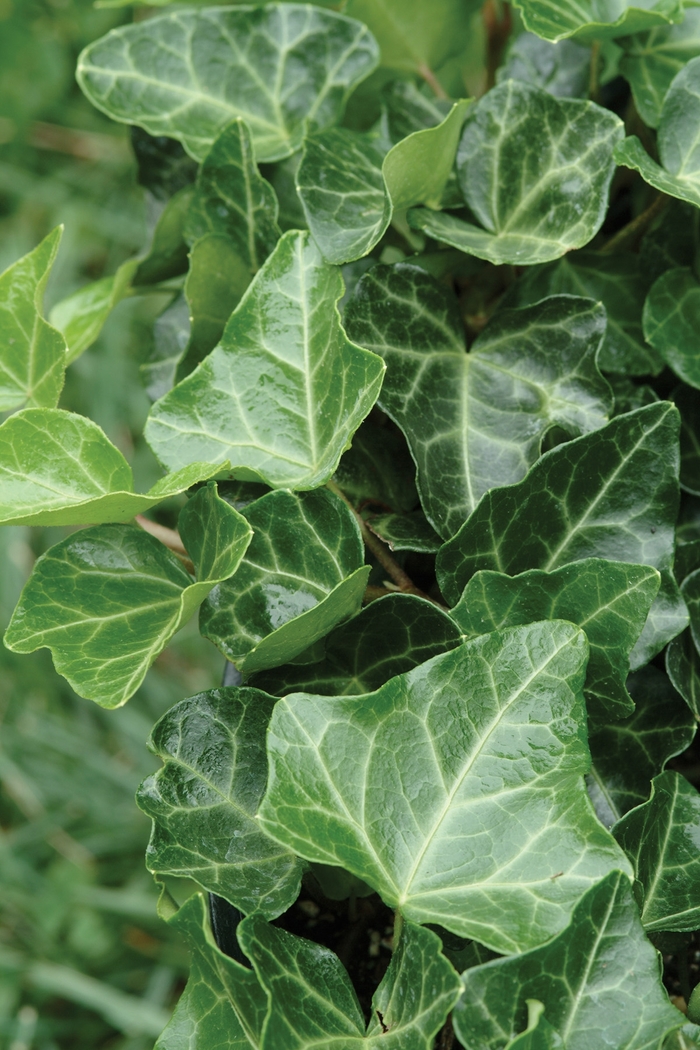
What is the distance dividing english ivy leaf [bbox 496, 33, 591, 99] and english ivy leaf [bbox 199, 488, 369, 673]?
1.03 ft

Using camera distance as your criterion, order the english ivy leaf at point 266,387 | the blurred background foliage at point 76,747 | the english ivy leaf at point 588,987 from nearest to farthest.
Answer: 1. the english ivy leaf at point 588,987
2. the english ivy leaf at point 266,387
3. the blurred background foliage at point 76,747

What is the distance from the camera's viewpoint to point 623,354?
17.9 inches

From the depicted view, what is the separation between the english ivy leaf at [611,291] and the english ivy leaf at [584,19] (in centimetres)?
10

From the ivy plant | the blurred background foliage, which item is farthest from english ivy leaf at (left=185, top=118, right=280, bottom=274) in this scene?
the blurred background foliage

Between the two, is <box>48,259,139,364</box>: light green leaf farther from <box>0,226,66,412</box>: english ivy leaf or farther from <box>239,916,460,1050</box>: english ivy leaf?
<box>239,916,460,1050</box>: english ivy leaf

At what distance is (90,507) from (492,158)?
247 mm

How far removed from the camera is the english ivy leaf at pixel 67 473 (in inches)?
13.8

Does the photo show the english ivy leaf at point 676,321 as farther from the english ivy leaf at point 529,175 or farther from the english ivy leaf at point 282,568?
the english ivy leaf at point 282,568

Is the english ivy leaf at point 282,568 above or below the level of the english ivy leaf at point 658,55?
below

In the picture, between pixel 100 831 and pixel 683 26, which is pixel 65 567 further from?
pixel 100 831

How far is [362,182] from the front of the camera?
422mm

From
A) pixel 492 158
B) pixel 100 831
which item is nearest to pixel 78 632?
pixel 492 158

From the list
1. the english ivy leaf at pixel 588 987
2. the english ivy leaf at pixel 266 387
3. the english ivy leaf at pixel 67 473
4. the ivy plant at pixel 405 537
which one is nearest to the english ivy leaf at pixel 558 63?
the ivy plant at pixel 405 537

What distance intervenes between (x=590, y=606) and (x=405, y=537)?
9 centimetres
